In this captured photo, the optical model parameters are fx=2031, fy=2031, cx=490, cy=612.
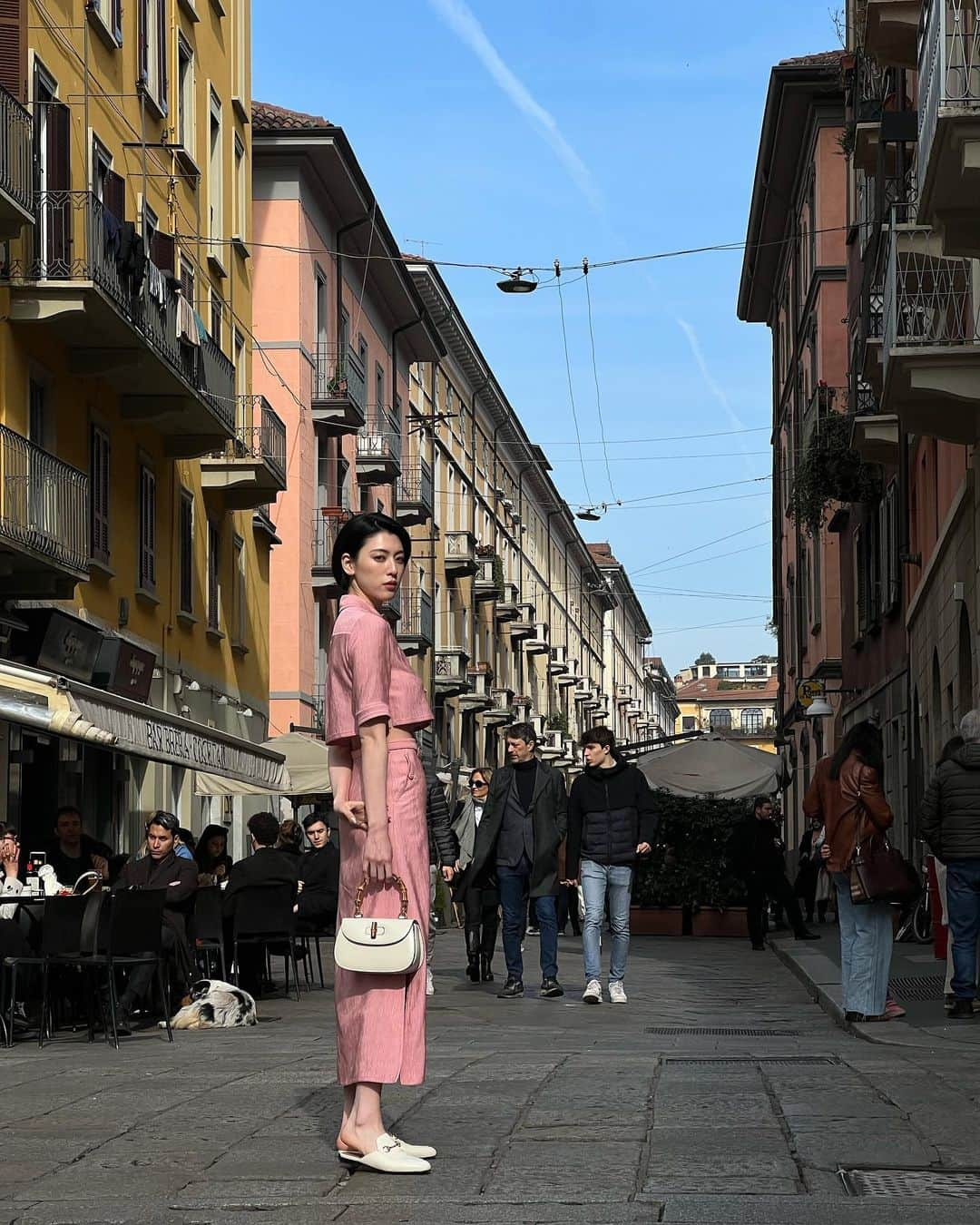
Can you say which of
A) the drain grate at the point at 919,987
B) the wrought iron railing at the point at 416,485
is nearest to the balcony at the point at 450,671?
the wrought iron railing at the point at 416,485

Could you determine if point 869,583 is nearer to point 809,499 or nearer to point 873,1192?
point 809,499

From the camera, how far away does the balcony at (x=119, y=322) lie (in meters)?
21.2

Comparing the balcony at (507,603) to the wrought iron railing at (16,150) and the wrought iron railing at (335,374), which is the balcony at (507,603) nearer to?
the wrought iron railing at (335,374)

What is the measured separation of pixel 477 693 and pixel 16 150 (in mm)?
42475

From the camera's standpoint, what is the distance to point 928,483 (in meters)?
25.4

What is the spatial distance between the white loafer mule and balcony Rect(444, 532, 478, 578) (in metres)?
52.1

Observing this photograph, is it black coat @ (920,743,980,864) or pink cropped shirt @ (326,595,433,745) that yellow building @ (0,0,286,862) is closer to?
black coat @ (920,743,980,864)

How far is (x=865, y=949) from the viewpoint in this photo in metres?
12.1

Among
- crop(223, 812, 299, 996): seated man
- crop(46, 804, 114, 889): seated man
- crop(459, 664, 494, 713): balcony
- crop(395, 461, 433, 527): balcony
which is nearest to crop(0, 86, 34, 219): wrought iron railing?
crop(46, 804, 114, 889): seated man

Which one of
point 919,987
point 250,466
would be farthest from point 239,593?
point 919,987

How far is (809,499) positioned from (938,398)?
13047 mm

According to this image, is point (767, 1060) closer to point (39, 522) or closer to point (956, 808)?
point (956, 808)

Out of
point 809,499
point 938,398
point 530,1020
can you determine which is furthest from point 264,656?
point 530,1020

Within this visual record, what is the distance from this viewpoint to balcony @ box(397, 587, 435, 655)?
50156 millimetres
